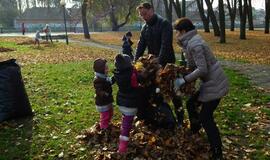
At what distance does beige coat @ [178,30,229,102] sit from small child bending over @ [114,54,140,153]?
0.70m

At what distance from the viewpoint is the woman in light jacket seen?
17.4ft

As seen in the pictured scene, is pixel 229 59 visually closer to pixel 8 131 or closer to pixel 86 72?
pixel 86 72

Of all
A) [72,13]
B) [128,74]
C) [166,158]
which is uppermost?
[72,13]

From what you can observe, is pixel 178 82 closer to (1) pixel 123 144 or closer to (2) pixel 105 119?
(1) pixel 123 144

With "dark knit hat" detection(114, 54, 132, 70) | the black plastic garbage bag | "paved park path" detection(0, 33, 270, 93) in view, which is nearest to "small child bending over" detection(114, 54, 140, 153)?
"dark knit hat" detection(114, 54, 132, 70)

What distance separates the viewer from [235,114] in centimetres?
803

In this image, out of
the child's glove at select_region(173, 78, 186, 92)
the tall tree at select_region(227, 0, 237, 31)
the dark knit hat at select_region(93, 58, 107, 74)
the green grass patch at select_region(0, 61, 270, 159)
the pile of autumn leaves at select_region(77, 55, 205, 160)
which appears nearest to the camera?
the child's glove at select_region(173, 78, 186, 92)

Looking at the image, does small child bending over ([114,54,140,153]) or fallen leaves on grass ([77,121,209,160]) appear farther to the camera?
fallen leaves on grass ([77,121,209,160])

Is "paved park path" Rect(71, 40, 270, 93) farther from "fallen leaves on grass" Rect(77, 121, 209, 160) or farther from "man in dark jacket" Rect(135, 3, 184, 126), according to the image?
"fallen leaves on grass" Rect(77, 121, 209, 160)

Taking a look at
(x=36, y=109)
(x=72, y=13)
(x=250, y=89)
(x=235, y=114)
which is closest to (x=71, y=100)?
(x=36, y=109)

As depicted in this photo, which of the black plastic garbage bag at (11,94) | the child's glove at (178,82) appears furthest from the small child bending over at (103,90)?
the black plastic garbage bag at (11,94)

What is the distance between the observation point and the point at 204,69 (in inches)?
207

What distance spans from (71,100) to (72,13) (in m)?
84.9

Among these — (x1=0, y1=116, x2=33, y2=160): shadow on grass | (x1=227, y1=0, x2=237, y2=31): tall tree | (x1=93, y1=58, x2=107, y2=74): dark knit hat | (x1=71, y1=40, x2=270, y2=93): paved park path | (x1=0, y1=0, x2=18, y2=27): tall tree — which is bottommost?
(x1=0, y1=116, x2=33, y2=160): shadow on grass
